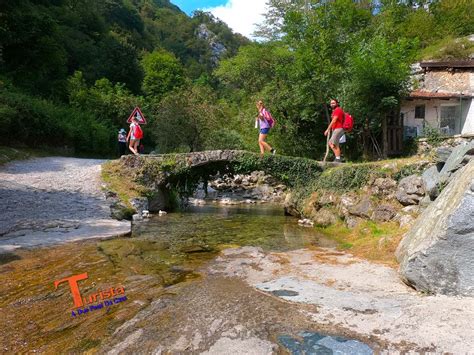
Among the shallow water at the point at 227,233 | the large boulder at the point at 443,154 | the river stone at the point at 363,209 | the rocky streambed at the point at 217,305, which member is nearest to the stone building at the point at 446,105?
the river stone at the point at 363,209

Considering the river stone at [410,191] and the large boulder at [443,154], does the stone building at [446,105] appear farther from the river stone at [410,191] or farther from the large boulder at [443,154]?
the large boulder at [443,154]

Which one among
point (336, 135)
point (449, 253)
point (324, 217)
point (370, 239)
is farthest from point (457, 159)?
point (336, 135)

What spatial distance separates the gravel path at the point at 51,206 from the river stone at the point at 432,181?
7149mm

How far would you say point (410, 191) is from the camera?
943 centimetres

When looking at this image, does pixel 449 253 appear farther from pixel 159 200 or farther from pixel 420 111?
pixel 420 111

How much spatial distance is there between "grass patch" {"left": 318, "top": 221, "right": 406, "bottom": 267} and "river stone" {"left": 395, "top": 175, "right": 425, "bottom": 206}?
32.7 inches

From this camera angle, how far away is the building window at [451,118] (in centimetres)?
2520

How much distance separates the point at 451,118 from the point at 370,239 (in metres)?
21.0

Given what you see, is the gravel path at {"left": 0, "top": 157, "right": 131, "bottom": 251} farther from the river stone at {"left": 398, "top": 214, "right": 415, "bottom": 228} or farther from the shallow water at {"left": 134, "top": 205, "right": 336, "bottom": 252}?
the river stone at {"left": 398, "top": 214, "right": 415, "bottom": 228}

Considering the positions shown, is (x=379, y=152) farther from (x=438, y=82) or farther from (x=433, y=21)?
(x=433, y=21)

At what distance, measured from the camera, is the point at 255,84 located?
30.9 m

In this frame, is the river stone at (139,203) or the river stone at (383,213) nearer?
the river stone at (383,213)

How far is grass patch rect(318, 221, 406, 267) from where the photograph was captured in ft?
23.7

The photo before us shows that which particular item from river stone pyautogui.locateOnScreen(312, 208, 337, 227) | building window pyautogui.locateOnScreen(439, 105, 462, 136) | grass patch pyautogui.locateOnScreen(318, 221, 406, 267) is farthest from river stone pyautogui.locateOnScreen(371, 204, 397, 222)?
building window pyautogui.locateOnScreen(439, 105, 462, 136)
